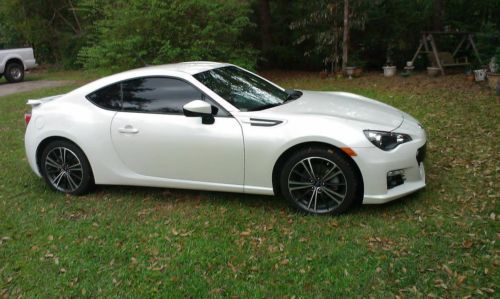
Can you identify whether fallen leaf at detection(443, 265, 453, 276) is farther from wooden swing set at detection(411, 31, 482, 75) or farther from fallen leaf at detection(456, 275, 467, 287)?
wooden swing set at detection(411, 31, 482, 75)

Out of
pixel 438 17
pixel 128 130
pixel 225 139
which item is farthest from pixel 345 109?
pixel 438 17

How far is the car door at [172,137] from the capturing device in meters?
4.65

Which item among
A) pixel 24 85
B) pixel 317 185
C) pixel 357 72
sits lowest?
pixel 24 85

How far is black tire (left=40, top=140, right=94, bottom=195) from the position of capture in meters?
5.34

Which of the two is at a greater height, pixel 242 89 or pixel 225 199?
pixel 242 89

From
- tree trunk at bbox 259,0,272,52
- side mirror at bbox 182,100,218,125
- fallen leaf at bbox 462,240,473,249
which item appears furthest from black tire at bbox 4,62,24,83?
fallen leaf at bbox 462,240,473,249

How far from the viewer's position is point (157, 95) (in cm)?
505

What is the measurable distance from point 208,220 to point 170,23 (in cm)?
742

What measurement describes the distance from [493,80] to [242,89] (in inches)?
267

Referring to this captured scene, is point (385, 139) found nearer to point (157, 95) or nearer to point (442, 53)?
point (157, 95)

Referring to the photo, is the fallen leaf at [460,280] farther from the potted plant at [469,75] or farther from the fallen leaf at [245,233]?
the potted plant at [469,75]

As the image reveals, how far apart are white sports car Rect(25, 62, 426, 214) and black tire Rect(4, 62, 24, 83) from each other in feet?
47.1

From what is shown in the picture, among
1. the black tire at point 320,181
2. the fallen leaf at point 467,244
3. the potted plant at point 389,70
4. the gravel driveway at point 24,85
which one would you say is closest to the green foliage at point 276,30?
the potted plant at point 389,70

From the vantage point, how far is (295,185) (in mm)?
4520
